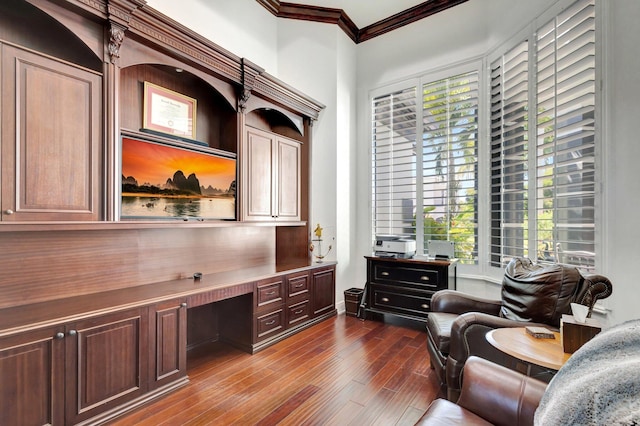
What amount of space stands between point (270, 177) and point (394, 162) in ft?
5.77

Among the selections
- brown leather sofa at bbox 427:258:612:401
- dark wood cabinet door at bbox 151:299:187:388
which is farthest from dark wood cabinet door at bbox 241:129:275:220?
brown leather sofa at bbox 427:258:612:401

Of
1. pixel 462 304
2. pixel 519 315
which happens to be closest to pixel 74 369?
pixel 462 304

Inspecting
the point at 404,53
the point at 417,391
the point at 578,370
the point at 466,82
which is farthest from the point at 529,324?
the point at 404,53

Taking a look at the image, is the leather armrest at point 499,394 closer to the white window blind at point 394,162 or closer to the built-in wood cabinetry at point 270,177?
the built-in wood cabinetry at point 270,177

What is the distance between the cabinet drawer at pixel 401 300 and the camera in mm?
3570

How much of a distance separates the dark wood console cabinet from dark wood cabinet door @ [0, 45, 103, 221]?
297cm

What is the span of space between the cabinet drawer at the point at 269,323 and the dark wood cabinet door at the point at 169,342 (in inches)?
31.0

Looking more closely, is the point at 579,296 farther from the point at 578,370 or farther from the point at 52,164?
the point at 52,164

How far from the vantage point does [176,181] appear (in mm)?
2711

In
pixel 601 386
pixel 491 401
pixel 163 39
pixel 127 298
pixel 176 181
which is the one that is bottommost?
pixel 491 401

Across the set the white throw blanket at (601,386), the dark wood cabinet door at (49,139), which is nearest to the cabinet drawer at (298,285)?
the dark wood cabinet door at (49,139)

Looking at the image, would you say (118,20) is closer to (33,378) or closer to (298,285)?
(33,378)

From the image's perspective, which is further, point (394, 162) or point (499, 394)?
point (394, 162)

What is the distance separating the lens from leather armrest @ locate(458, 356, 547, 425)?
1.28 meters
